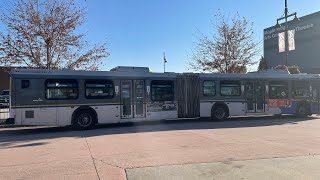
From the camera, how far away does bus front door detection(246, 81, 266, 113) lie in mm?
20219

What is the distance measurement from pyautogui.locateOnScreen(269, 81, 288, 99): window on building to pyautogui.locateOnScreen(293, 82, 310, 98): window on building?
27.1 inches

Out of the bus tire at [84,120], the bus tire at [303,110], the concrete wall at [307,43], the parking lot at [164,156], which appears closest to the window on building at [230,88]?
the bus tire at [303,110]

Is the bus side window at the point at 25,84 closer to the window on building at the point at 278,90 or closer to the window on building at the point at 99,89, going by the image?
the window on building at the point at 99,89

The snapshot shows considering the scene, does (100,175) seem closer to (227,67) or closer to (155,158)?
(155,158)

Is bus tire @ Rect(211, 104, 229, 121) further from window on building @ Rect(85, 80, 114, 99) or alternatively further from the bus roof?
window on building @ Rect(85, 80, 114, 99)

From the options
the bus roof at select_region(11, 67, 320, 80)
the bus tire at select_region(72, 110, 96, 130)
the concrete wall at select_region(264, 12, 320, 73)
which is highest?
the concrete wall at select_region(264, 12, 320, 73)

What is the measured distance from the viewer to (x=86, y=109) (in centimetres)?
1600

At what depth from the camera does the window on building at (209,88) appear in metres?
19.3

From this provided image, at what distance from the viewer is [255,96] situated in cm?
2041

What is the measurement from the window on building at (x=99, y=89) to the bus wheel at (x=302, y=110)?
11657 millimetres

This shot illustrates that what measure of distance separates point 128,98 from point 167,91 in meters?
2.31

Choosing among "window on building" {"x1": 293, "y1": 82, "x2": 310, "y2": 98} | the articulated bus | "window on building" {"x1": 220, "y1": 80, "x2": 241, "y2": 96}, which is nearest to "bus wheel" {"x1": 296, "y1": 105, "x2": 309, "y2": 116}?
the articulated bus

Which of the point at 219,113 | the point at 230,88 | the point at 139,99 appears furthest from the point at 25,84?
the point at 230,88

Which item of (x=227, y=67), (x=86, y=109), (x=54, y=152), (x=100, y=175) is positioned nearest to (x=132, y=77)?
(x=86, y=109)
